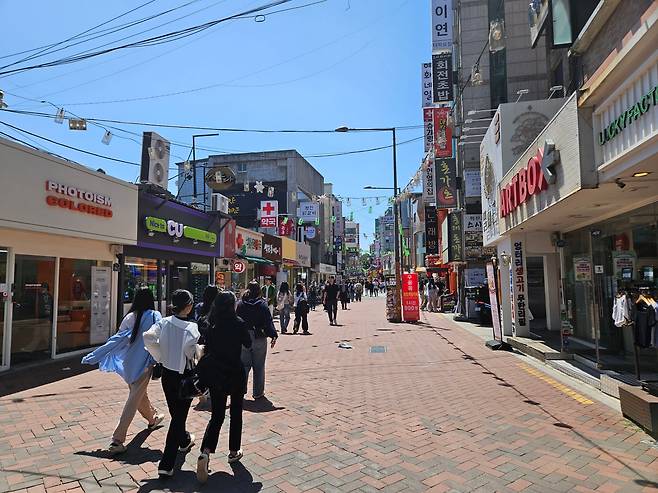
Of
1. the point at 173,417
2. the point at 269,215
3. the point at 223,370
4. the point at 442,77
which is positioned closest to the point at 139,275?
the point at 173,417

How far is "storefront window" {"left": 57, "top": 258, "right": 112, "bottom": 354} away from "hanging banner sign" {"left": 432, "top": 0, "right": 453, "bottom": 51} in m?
18.9

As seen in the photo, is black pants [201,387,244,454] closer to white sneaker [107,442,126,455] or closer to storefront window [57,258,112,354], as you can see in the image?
white sneaker [107,442,126,455]

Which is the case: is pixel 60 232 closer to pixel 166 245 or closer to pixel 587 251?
pixel 166 245

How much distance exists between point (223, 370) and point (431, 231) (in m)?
28.3

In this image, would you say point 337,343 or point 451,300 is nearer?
point 337,343

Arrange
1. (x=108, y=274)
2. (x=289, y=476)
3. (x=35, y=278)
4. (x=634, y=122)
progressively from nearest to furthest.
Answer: (x=289, y=476) → (x=634, y=122) → (x=35, y=278) → (x=108, y=274)

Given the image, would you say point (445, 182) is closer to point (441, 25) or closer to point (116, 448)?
point (441, 25)

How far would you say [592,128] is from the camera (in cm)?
650

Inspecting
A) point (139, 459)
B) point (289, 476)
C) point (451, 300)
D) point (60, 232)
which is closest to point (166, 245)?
point (60, 232)

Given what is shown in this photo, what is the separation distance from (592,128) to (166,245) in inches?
486

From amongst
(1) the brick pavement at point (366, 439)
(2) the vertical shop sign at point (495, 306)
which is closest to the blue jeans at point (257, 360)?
(1) the brick pavement at point (366, 439)

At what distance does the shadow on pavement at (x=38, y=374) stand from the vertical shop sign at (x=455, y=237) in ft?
57.8

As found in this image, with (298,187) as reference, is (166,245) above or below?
below

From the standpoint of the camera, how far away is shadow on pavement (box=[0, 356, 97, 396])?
8.17 m
